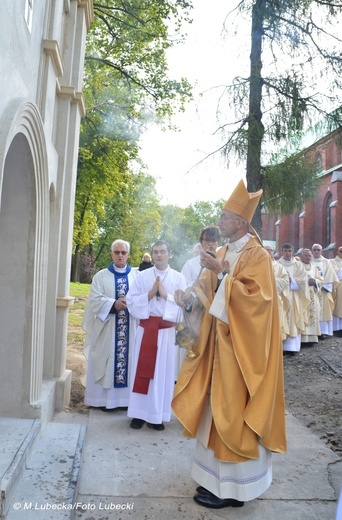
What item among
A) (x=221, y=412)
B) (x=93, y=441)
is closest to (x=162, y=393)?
(x=93, y=441)

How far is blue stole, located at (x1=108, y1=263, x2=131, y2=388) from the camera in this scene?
19.0 ft

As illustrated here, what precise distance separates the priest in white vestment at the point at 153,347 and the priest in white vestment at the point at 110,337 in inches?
18.3

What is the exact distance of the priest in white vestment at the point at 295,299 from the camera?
32.4 feet

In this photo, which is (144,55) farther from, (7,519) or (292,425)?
(7,519)

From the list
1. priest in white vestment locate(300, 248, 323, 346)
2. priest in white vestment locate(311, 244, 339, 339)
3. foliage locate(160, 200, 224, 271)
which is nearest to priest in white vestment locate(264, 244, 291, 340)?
priest in white vestment locate(300, 248, 323, 346)

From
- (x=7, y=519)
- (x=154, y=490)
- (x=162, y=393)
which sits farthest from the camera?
(x=162, y=393)

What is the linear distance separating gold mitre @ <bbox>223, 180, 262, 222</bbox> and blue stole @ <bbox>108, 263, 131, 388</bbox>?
2.56 m

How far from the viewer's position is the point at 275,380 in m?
3.43

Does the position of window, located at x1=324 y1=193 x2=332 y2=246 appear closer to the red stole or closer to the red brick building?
the red brick building

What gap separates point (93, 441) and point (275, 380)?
2.10 meters

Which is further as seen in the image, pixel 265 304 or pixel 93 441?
pixel 93 441

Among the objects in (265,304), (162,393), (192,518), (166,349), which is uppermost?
(265,304)

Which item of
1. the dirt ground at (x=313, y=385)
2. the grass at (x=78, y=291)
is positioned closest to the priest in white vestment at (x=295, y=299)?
the dirt ground at (x=313, y=385)

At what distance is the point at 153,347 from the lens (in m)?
5.23
